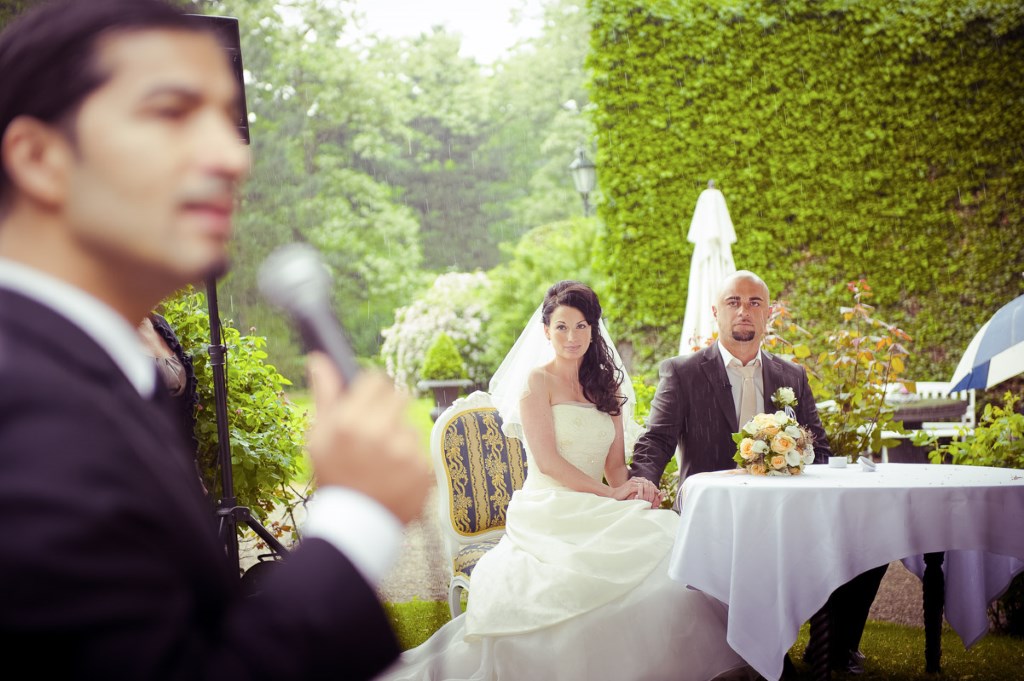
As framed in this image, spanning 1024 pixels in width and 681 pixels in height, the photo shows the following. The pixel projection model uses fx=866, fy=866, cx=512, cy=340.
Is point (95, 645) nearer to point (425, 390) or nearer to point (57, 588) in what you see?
point (57, 588)

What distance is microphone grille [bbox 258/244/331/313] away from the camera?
0.75 meters

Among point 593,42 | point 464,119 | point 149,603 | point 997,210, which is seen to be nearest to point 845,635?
point 149,603

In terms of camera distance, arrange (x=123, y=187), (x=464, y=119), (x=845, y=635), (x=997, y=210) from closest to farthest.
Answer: (x=123, y=187), (x=845, y=635), (x=997, y=210), (x=464, y=119)

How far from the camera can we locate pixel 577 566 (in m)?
3.50

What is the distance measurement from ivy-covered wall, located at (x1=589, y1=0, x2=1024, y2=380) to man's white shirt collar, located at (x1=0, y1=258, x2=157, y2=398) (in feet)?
28.7

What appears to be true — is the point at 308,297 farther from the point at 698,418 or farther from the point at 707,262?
the point at 707,262

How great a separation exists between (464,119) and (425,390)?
44.9ft

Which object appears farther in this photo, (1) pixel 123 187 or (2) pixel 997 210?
(2) pixel 997 210

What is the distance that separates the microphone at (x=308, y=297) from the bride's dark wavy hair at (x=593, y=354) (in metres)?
3.25

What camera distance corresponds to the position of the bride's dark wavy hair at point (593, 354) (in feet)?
13.2

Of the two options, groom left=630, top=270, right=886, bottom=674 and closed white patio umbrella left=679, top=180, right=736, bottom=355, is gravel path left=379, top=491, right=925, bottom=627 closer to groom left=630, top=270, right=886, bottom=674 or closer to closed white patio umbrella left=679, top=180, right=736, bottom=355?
groom left=630, top=270, right=886, bottom=674

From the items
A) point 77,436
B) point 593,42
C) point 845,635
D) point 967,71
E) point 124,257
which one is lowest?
point 845,635

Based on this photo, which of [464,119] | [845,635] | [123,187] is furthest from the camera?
[464,119]

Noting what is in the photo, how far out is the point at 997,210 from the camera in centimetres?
885
